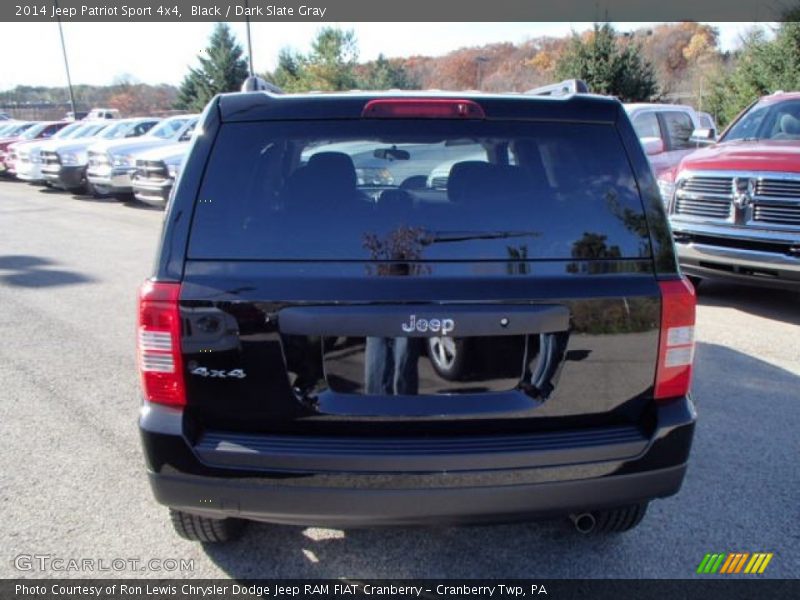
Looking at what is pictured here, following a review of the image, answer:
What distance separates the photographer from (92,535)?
2.96 m

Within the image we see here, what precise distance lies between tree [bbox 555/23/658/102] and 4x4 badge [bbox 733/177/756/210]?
20.6m

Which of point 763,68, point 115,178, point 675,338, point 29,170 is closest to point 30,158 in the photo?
point 29,170

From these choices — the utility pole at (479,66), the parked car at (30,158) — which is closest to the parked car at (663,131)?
the parked car at (30,158)

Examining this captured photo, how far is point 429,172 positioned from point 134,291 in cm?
555

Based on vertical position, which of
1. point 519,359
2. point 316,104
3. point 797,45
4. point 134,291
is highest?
point 797,45

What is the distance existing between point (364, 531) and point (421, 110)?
1857 mm

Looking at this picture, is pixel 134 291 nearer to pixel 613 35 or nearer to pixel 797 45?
pixel 797 45

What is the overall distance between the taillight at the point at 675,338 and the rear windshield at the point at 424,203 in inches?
7.4

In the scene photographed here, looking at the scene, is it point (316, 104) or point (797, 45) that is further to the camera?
point (797, 45)

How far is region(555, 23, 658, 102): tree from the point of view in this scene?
25.5 meters

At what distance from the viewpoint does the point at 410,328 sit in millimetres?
2119

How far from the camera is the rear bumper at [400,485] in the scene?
2160 mm

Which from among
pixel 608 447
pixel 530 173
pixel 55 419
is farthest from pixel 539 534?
pixel 55 419

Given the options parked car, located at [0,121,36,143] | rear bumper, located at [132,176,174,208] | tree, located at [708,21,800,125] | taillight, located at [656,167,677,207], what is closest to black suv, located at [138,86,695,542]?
taillight, located at [656,167,677,207]
